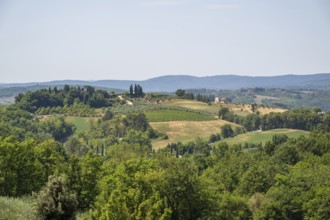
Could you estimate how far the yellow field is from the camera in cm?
17575

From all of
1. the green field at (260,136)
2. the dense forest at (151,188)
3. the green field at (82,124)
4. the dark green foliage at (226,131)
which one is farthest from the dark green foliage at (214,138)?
the dense forest at (151,188)

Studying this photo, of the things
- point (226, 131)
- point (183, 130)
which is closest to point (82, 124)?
point (183, 130)

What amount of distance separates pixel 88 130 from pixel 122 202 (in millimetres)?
150087

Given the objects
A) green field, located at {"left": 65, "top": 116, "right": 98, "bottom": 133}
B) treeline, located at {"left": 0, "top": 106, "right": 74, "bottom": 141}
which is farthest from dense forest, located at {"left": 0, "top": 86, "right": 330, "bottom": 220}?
treeline, located at {"left": 0, "top": 106, "right": 74, "bottom": 141}

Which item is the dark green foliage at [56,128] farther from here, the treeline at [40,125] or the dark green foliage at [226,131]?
the dark green foliage at [226,131]

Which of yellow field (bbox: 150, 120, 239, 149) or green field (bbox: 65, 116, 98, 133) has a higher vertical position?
green field (bbox: 65, 116, 98, 133)

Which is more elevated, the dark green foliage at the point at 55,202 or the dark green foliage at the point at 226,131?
the dark green foliage at the point at 55,202

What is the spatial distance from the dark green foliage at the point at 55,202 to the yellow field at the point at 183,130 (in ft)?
453

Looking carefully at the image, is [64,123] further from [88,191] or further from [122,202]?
[122,202]

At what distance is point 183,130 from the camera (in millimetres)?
185750

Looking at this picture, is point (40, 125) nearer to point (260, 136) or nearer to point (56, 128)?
point (56, 128)

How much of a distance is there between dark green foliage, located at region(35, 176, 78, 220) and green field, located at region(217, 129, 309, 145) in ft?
472

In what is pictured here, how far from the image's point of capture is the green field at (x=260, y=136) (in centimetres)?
17370

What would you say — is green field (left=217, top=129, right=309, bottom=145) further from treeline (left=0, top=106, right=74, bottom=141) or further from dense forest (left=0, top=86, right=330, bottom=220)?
dense forest (left=0, top=86, right=330, bottom=220)
